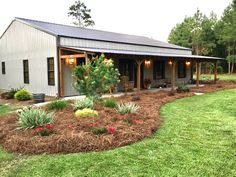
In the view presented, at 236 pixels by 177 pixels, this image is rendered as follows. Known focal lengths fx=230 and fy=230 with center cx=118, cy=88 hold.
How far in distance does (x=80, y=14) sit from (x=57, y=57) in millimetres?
30024

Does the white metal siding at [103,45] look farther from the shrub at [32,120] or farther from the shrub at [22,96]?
the shrub at [32,120]

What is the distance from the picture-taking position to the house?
12953 millimetres

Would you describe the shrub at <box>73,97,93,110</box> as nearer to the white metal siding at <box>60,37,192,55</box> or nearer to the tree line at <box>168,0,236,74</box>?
the white metal siding at <box>60,37,192,55</box>

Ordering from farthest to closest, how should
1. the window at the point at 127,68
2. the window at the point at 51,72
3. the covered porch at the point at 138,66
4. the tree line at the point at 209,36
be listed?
the tree line at the point at 209,36 < the window at the point at 127,68 < the window at the point at 51,72 < the covered porch at the point at 138,66

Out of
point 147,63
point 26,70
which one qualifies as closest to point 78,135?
point 26,70

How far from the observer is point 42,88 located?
566 inches

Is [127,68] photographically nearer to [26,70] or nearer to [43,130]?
[26,70]

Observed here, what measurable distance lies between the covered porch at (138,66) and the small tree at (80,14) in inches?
950

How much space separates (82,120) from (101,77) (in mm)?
1493

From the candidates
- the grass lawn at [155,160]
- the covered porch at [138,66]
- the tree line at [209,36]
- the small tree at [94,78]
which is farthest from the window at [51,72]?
the tree line at [209,36]

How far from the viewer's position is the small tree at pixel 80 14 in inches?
1574

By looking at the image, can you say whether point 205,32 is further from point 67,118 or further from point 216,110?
point 67,118

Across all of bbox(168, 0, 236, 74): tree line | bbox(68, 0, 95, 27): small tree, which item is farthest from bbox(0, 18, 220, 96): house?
bbox(68, 0, 95, 27): small tree

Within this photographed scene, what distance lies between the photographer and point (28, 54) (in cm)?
1528
